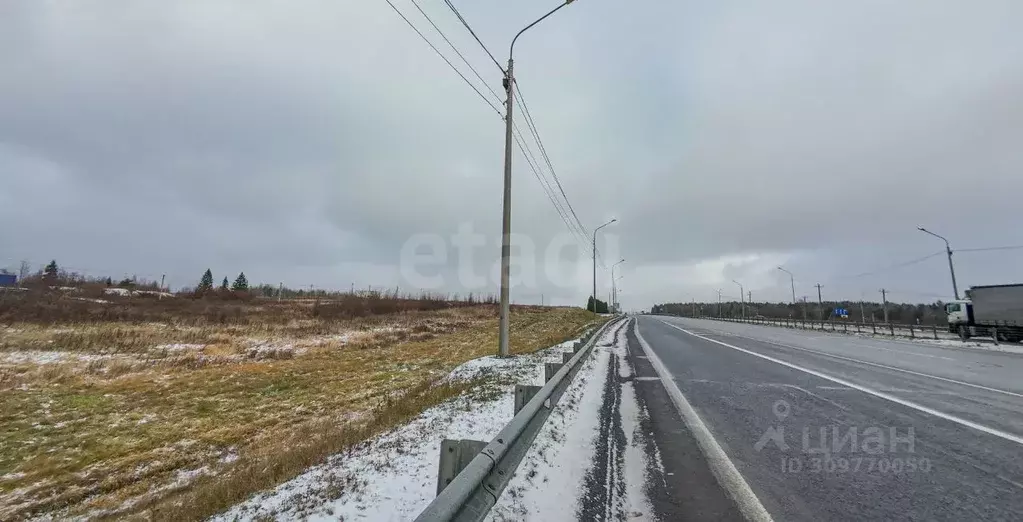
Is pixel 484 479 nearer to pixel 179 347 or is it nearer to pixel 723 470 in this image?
pixel 723 470

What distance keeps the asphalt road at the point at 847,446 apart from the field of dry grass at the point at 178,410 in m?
4.75

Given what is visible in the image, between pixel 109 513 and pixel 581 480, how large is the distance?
744 cm

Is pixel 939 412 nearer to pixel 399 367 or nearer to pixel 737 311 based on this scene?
pixel 399 367

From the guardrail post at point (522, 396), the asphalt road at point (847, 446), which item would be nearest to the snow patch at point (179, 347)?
the asphalt road at point (847, 446)

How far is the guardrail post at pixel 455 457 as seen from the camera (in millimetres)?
2527

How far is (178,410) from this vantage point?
43.0 ft

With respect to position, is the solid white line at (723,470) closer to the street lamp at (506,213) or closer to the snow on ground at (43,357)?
the street lamp at (506,213)

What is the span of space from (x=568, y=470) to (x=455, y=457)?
6.95 ft

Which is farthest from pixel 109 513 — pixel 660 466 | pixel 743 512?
pixel 743 512

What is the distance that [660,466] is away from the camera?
14.6 feet

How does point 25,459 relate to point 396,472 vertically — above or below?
below

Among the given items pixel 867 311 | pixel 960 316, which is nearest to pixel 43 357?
pixel 960 316

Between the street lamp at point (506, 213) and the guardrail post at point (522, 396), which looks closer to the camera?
the guardrail post at point (522, 396)

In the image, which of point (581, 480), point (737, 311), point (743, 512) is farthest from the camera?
point (737, 311)
